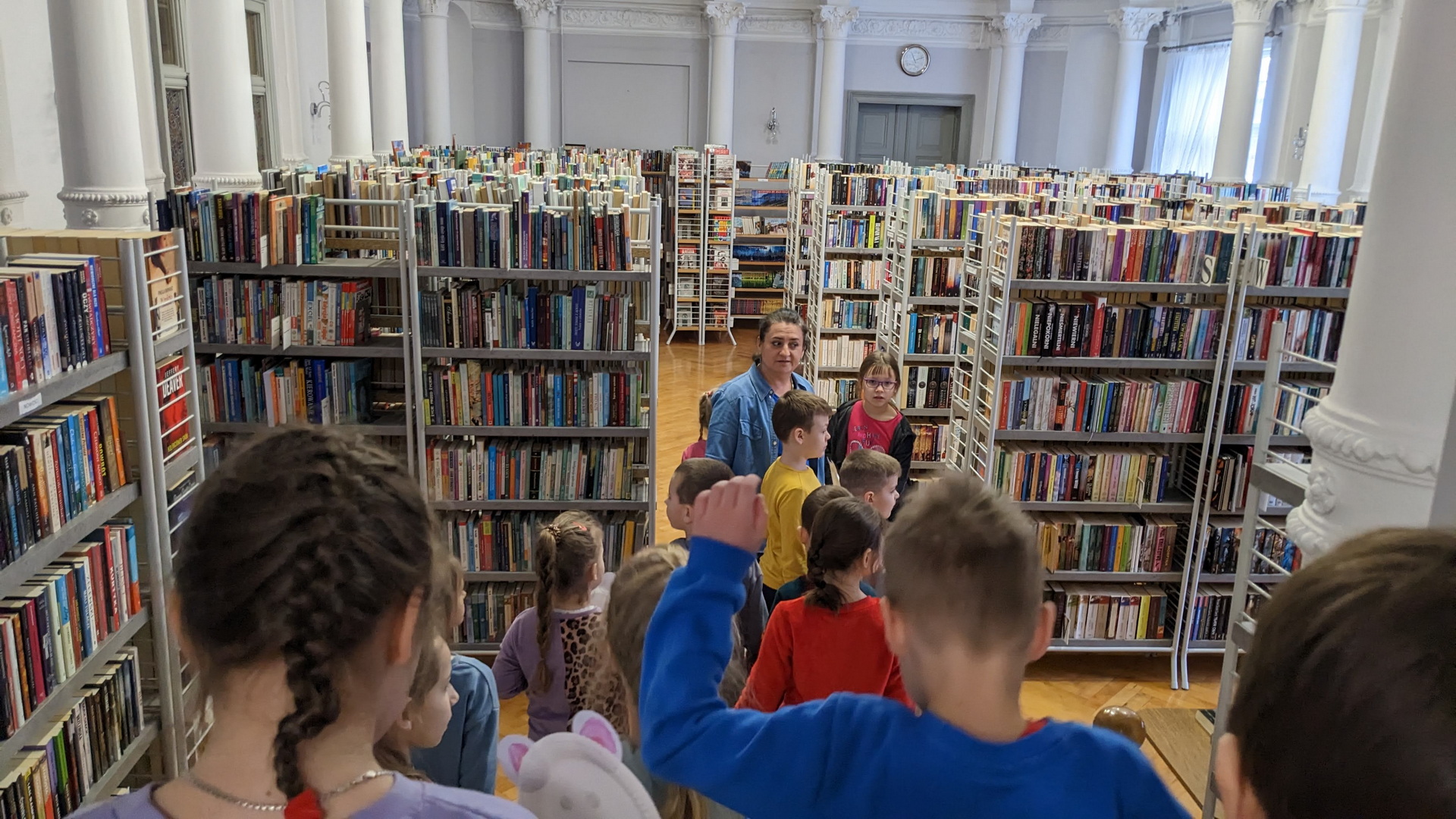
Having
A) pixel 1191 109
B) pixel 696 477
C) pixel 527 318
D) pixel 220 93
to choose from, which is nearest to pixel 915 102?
pixel 1191 109

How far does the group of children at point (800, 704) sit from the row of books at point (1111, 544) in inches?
148

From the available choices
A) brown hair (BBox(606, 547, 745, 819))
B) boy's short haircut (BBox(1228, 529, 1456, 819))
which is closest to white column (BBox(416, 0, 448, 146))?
brown hair (BBox(606, 547, 745, 819))

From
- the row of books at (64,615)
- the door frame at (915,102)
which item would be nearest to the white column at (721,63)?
the door frame at (915,102)

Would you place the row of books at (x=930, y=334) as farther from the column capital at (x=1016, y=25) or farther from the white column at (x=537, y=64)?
the column capital at (x=1016, y=25)

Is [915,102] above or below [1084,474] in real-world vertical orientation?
above

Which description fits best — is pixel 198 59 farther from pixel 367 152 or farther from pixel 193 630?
pixel 193 630

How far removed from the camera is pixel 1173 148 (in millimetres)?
16656

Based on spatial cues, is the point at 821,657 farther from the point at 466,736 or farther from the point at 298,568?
the point at 298,568

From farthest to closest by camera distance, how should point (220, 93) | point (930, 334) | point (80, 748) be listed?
point (220, 93) → point (930, 334) → point (80, 748)

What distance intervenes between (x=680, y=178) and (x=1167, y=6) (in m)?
10.4

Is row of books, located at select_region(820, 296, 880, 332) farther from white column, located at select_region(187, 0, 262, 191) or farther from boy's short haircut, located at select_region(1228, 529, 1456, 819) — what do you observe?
→ boy's short haircut, located at select_region(1228, 529, 1456, 819)

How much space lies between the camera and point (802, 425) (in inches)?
135

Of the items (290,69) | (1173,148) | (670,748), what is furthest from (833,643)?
(1173,148)

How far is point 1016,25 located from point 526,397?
51.8 ft
